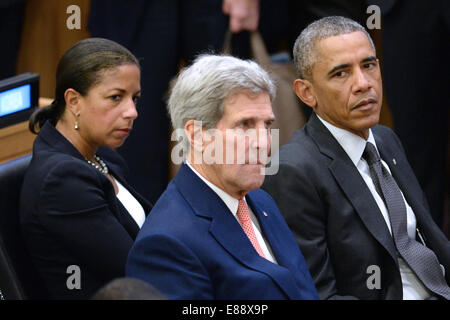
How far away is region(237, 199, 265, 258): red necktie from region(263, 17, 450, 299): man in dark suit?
291 millimetres

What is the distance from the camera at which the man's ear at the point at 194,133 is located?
2293mm

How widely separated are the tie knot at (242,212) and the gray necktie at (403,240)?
554 mm

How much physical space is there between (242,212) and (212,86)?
0.34 metres

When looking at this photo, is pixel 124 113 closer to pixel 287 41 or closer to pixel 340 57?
pixel 340 57

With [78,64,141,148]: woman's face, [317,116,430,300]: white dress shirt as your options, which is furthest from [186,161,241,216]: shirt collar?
[78,64,141,148]: woman's face

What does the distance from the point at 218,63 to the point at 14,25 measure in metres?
2.53

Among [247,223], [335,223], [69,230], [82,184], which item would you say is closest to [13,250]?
[69,230]

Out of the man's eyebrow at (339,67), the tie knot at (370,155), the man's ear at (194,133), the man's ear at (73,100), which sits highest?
the man's eyebrow at (339,67)

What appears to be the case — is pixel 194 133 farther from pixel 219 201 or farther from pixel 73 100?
pixel 73 100

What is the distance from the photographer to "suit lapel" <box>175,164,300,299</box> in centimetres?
223

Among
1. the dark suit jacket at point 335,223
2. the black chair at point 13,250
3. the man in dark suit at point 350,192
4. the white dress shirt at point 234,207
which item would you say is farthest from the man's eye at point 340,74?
the black chair at point 13,250

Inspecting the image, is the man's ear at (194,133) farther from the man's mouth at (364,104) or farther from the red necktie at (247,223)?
the man's mouth at (364,104)
